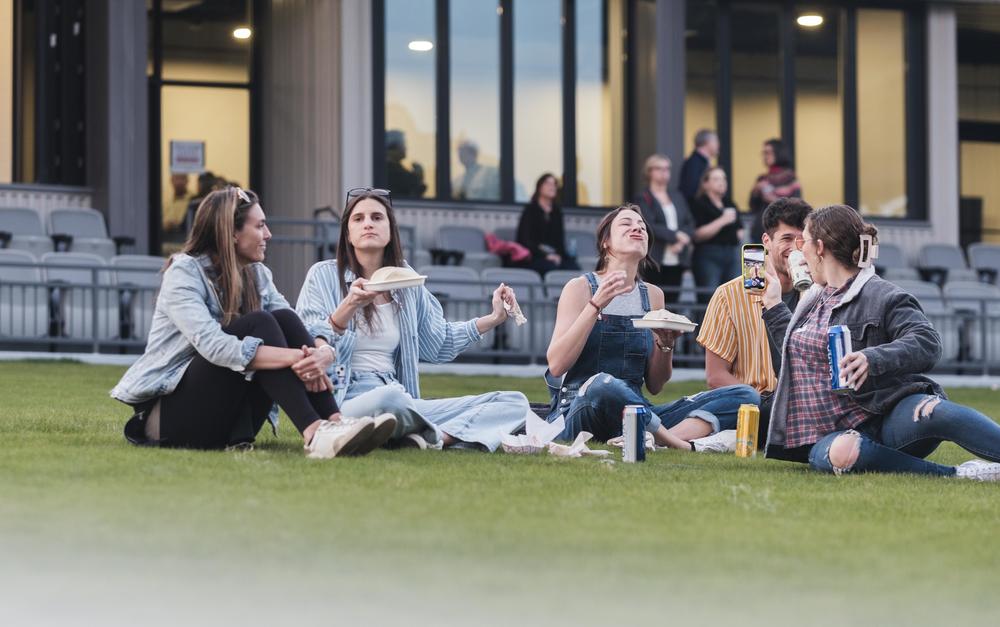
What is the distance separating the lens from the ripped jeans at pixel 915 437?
687 cm

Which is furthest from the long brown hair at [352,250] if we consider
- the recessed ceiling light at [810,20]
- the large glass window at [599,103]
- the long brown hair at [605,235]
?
the recessed ceiling light at [810,20]

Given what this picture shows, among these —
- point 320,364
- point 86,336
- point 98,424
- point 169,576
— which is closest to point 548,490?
point 320,364

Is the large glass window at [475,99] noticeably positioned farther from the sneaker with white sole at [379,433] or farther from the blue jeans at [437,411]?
the sneaker with white sole at [379,433]

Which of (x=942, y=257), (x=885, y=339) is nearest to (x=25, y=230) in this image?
(x=942, y=257)

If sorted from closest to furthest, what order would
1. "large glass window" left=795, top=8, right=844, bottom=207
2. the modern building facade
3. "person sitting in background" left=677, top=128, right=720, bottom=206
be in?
"person sitting in background" left=677, top=128, right=720, bottom=206 → the modern building facade → "large glass window" left=795, top=8, right=844, bottom=207

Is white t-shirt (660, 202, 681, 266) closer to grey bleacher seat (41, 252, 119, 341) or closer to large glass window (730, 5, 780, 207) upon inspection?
large glass window (730, 5, 780, 207)

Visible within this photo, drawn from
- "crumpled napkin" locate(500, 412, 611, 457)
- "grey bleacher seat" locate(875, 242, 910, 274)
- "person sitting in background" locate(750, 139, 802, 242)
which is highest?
"person sitting in background" locate(750, 139, 802, 242)

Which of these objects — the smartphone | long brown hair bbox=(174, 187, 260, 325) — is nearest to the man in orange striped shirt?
the smartphone

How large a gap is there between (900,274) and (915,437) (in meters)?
12.9

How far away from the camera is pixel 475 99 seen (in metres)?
19.8

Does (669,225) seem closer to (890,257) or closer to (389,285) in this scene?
(890,257)

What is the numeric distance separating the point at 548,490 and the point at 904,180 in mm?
16557

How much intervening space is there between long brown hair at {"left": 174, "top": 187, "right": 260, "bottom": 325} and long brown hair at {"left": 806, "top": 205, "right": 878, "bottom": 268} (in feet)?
8.20

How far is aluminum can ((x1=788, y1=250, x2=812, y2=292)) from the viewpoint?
7578mm
